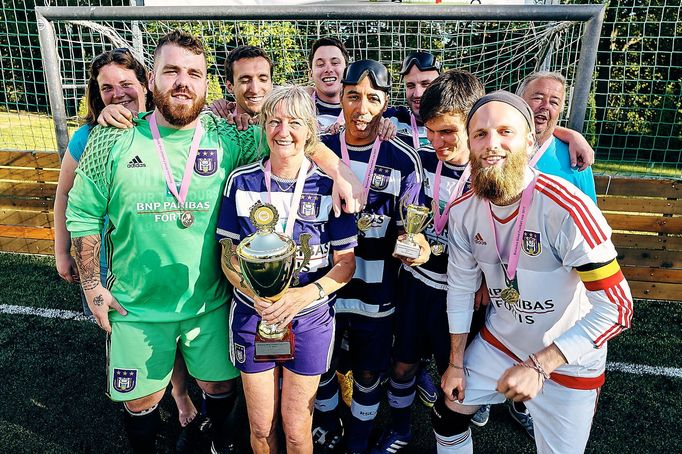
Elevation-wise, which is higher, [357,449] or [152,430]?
[152,430]

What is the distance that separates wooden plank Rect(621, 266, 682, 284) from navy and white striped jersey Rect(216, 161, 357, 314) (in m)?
4.05

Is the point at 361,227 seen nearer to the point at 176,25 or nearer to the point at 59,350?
the point at 59,350

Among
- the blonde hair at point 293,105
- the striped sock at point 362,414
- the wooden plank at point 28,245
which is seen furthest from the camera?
the wooden plank at point 28,245

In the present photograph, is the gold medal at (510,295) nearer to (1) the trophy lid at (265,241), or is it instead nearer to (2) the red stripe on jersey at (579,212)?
(2) the red stripe on jersey at (579,212)

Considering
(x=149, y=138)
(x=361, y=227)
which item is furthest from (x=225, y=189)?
(x=361, y=227)

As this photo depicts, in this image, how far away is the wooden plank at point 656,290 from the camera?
4922 mm

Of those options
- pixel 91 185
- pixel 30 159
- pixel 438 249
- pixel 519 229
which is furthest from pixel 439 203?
pixel 30 159

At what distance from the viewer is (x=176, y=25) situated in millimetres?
5879

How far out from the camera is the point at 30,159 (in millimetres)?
5812

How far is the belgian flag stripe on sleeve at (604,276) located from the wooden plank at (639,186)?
3633mm


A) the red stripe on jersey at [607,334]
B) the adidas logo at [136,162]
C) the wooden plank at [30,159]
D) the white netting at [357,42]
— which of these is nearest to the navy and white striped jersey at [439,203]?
the red stripe on jersey at [607,334]

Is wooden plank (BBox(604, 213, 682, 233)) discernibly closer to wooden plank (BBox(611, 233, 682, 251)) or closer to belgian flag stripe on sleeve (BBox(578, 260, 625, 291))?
wooden plank (BBox(611, 233, 682, 251))

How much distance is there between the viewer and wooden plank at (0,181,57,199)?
582 cm

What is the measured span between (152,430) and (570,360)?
7.01 feet
